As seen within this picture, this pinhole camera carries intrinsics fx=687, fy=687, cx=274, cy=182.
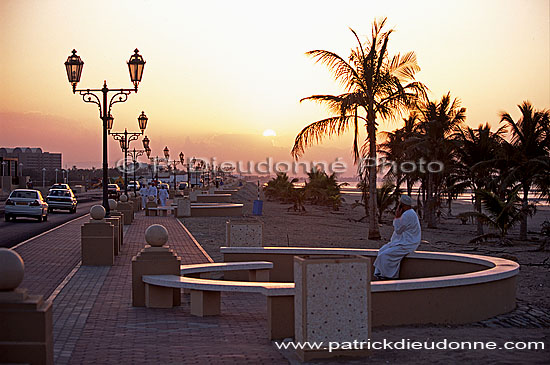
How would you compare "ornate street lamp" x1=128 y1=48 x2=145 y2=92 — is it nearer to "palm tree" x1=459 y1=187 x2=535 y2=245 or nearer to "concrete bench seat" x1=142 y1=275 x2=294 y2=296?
"concrete bench seat" x1=142 y1=275 x2=294 y2=296

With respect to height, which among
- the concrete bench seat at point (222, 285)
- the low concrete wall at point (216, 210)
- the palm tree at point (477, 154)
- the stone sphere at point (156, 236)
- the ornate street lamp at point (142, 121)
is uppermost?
the ornate street lamp at point (142, 121)

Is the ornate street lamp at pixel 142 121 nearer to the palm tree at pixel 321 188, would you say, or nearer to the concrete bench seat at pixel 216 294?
the concrete bench seat at pixel 216 294

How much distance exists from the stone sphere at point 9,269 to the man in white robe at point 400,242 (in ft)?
21.1

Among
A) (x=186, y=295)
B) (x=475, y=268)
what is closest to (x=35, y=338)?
(x=186, y=295)

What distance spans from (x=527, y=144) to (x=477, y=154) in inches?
143

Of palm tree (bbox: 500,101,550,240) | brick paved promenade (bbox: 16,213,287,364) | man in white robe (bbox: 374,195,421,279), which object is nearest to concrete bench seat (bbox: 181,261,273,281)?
brick paved promenade (bbox: 16,213,287,364)

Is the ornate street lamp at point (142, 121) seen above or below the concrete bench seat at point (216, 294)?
above

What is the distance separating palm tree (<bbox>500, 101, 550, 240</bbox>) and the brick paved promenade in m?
19.5

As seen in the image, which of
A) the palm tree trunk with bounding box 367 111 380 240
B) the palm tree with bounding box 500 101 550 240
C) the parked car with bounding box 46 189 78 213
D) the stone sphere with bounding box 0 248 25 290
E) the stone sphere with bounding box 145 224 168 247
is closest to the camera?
the stone sphere with bounding box 0 248 25 290

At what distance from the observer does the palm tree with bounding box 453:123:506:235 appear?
30516 millimetres

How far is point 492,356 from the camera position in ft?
23.0

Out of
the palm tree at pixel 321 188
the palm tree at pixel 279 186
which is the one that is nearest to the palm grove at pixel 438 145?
the palm tree at pixel 321 188

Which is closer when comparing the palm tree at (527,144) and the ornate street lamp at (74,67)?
the ornate street lamp at (74,67)

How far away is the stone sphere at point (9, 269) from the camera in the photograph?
214 inches
